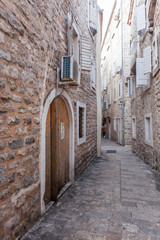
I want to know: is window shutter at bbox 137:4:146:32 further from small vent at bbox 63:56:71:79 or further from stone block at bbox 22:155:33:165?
stone block at bbox 22:155:33:165

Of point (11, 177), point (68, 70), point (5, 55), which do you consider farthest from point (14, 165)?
point (68, 70)

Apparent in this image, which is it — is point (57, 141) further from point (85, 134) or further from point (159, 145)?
point (159, 145)

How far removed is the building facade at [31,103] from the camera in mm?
1962

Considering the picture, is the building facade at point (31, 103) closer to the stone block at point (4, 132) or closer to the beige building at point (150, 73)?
the stone block at point (4, 132)

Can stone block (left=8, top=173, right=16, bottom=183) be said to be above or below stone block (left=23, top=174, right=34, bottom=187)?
above

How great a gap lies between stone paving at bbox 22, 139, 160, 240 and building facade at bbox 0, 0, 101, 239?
0.27 metres

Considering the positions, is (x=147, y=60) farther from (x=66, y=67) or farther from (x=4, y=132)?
(x=4, y=132)

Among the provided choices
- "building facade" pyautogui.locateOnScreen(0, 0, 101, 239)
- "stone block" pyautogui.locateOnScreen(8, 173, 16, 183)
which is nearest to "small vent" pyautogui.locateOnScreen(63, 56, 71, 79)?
"building facade" pyautogui.locateOnScreen(0, 0, 101, 239)

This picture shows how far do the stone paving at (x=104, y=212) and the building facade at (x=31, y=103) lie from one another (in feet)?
0.88

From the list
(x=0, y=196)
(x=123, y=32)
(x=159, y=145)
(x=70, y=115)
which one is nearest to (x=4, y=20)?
(x=0, y=196)

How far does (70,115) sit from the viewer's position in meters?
4.52

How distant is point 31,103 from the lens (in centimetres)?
252

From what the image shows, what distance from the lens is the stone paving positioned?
7.97 ft

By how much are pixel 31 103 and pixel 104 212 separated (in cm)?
232
